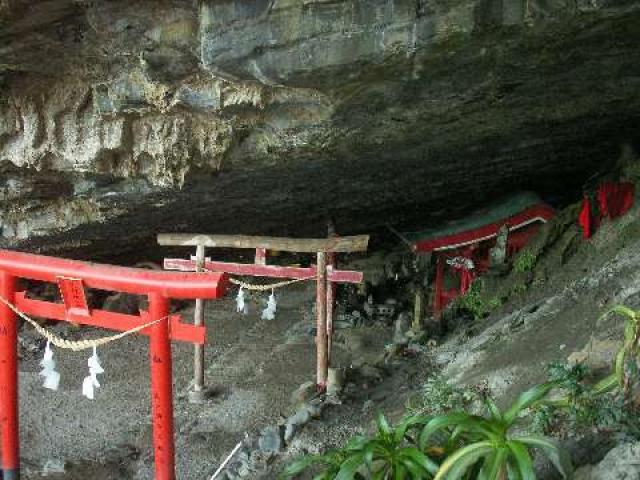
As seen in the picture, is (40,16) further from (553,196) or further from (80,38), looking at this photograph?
(553,196)

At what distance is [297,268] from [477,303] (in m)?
4.47

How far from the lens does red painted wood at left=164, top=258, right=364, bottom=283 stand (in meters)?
10.1

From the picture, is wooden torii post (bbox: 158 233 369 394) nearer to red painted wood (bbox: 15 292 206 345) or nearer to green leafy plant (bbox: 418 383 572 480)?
red painted wood (bbox: 15 292 206 345)

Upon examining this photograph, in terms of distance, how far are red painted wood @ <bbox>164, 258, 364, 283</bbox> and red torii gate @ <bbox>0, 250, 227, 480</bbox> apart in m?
3.29

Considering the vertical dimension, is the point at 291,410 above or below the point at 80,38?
below

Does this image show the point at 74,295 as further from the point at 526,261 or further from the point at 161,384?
the point at 526,261

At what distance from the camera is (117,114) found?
813 centimetres

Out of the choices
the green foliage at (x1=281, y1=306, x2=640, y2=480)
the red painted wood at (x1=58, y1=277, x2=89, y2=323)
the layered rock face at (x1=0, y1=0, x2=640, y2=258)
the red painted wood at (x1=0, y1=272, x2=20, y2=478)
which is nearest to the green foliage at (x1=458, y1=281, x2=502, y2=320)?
the layered rock face at (x1=0, y1=0, x2=640, y2=258)

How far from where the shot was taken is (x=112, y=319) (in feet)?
24.1

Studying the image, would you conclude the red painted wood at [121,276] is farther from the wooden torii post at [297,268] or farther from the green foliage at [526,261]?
the green foliage at [526,261]

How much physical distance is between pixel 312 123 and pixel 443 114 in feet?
5.33

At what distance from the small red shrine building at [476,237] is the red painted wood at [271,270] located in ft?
13.1

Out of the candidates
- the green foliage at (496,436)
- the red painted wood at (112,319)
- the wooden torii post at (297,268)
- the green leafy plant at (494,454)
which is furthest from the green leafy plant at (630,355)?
the wooden torii post at (297,268)

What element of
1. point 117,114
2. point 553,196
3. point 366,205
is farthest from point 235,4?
point 553,196
